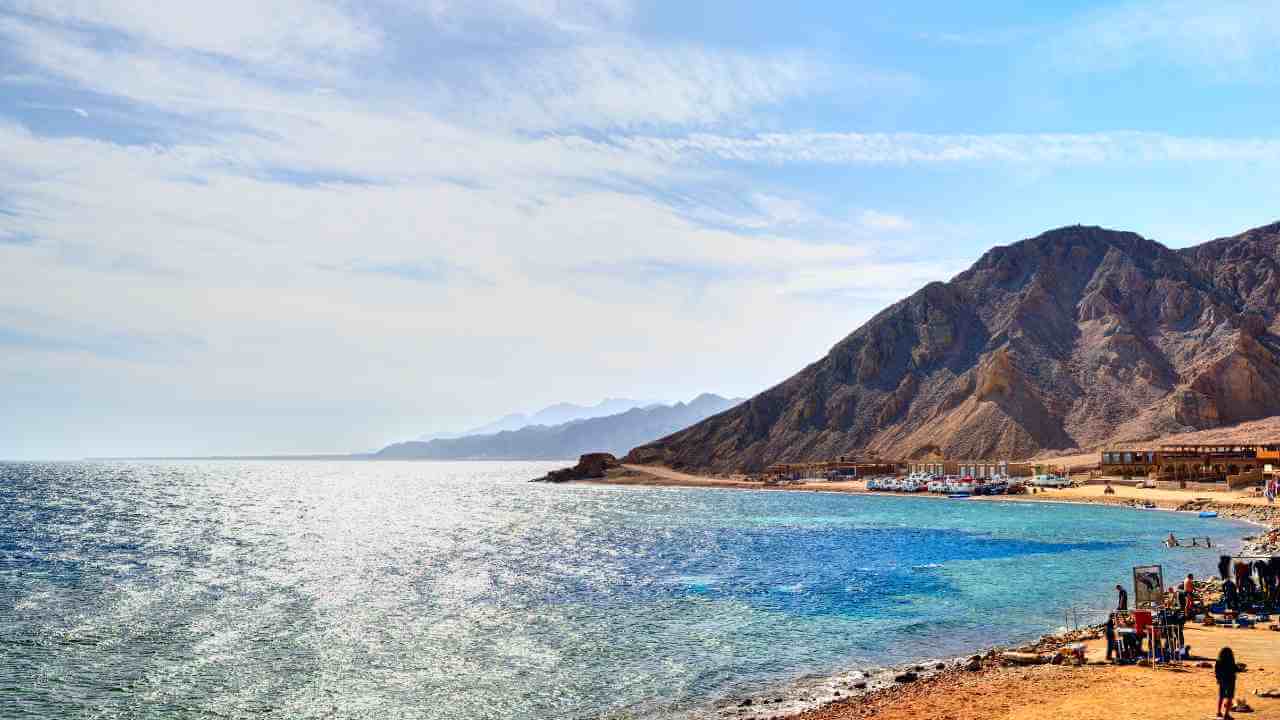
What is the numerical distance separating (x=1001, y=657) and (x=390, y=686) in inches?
858

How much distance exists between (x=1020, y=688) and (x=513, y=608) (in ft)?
85.3

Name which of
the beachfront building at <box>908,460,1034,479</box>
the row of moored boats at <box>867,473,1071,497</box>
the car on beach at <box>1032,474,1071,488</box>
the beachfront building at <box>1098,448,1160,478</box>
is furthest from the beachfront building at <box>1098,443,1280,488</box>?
the beachfront building at <box>908,460,1034,479</box>

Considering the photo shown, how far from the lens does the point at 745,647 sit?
36844mm

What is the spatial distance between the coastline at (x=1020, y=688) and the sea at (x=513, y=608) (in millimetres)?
1533

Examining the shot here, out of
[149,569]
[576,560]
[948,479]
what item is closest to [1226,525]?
[576,560]

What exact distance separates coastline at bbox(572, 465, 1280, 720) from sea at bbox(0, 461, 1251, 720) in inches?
60.3

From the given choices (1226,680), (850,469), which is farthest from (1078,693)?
(850,469)

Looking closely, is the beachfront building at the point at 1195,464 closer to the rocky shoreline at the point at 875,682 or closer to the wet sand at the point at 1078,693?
the rocky shoreline at the point at 875,682

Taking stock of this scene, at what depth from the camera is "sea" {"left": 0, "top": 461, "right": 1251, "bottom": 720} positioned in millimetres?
30578

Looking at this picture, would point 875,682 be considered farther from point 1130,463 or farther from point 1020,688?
point 1130,463

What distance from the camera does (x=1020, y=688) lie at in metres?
27.4

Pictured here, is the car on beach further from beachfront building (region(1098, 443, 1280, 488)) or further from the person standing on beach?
the person standing on beach

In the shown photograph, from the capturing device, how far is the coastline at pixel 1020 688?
24562 millimetres

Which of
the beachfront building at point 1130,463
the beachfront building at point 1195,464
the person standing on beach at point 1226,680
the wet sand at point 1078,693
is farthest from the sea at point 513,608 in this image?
the beachfront building at point 1130,463
